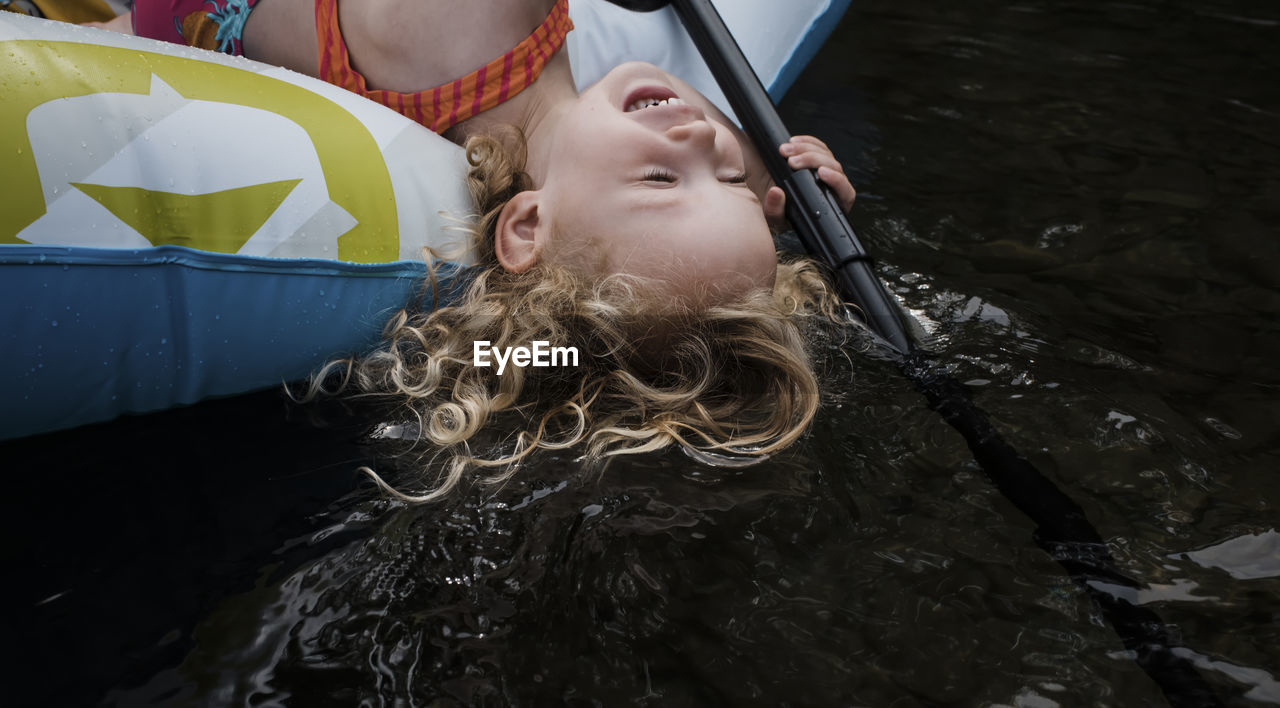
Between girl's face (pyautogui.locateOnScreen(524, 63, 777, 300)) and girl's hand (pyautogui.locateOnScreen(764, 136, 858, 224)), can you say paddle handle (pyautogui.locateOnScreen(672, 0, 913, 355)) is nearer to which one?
girl's hand (pyautogui.locateOnScreen(764, 136, 858, 224))

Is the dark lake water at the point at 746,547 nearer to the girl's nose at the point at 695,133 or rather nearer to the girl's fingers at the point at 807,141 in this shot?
the girl's fingers at the point at 807,141

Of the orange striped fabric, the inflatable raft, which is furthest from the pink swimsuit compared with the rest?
the inflatable raft

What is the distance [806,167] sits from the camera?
145cm

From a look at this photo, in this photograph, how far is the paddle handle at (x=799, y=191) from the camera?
1327 mm

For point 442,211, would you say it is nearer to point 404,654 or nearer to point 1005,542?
point 404,654

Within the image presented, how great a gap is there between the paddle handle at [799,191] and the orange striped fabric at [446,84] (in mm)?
331

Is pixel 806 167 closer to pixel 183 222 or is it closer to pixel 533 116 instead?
pixel 533 116

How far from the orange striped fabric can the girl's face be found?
162 millimetres

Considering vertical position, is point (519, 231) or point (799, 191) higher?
point (519, 231)

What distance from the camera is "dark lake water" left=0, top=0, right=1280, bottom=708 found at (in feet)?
2.63

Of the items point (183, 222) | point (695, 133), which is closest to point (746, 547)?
point (695, 133)

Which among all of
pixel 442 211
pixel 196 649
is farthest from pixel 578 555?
pixel 442 211
